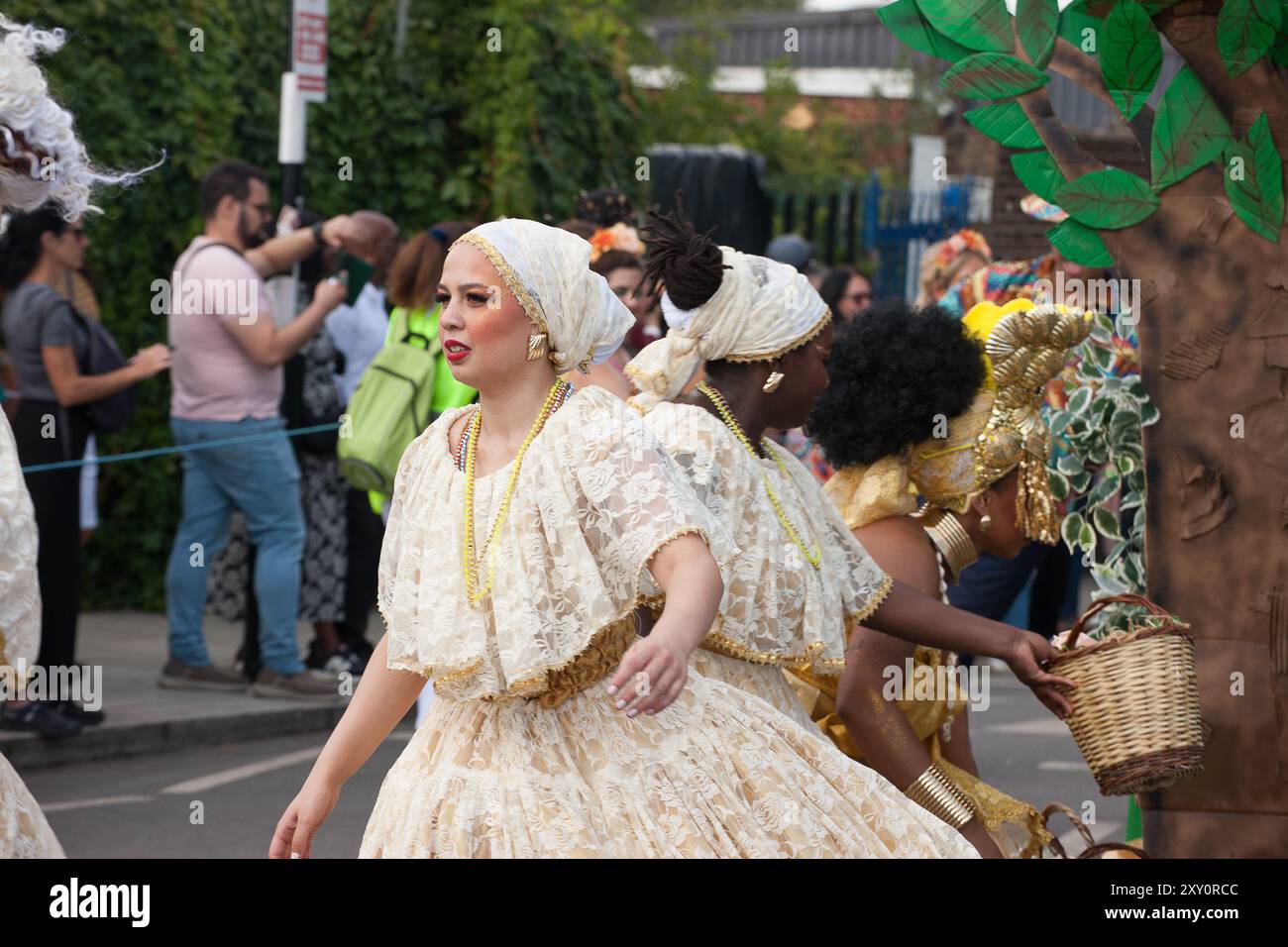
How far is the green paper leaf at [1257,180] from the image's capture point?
4.43 meters

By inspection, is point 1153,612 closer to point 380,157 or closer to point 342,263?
point 342,263

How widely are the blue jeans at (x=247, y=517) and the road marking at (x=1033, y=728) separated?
3379 millimetres

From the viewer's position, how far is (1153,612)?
14.3ft

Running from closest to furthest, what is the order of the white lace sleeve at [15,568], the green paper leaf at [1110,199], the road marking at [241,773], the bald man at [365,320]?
the white lace sleeve at [15,568] → the green paper leaf at [1110,199] → the road marking at [241,773] → the bald man at [365,320]

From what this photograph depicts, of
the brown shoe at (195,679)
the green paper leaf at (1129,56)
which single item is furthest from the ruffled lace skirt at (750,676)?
the brown shoe at (195,679)

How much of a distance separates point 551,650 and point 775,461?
1161 mm

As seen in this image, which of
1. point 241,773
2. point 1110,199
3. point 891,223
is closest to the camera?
point 1110,199

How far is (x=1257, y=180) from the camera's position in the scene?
175 inches

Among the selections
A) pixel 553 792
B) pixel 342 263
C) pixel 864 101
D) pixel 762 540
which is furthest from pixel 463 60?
pixel 864 101

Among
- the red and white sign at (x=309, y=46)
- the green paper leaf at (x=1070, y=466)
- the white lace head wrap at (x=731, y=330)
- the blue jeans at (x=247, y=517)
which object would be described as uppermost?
the red and white sign at (x=309, y=46)

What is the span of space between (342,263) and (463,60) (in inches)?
164

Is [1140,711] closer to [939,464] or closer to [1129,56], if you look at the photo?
[939,464]

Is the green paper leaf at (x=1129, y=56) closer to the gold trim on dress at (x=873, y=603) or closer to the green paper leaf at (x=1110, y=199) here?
the green paper leaf at (x=1110, y=199)

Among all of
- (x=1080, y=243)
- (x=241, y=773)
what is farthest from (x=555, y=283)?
(x=241, y=773)
